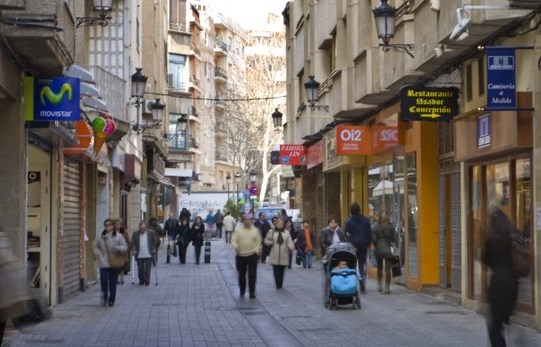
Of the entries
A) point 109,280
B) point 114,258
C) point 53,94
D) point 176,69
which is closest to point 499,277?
point 53,94

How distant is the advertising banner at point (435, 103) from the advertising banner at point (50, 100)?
20.2 feet

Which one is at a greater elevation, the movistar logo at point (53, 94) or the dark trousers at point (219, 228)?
the movistar logo at point (53, 94)

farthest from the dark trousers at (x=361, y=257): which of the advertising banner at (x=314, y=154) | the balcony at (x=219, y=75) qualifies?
the balcony at (x=219, y=75)

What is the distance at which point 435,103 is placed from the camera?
2028cm

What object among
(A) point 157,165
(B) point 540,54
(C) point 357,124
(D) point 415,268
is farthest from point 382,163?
(A) point 157,165

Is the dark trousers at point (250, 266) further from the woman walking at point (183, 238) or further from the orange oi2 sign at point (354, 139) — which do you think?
the woman walking at point (183, 238)

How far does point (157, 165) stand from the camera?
5475 cm

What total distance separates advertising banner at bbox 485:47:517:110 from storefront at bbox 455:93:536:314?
0.56ft

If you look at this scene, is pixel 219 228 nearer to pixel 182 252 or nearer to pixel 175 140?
pixel 175 140

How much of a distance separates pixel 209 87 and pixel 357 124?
69.2 meters

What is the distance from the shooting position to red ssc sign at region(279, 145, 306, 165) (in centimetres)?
4059

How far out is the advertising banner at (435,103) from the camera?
66.2 ft

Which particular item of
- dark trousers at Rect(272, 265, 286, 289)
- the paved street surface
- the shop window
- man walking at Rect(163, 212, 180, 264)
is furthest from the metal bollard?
the shop window

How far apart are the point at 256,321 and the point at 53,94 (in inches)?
189
